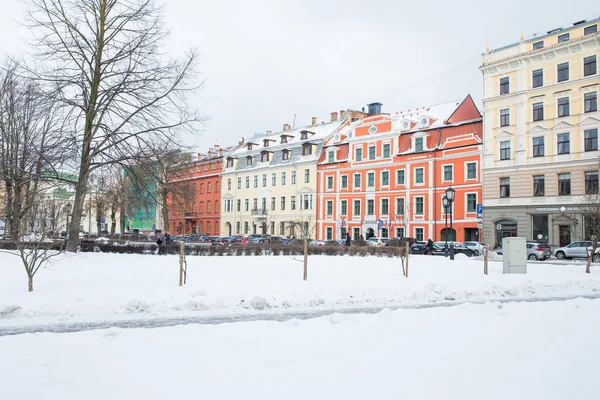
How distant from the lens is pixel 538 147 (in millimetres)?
40500

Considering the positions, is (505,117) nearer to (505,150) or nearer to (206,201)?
(505,150)

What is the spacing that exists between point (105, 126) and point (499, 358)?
2070 centimetres

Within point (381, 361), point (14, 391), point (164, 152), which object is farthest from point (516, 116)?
point (14, 391)

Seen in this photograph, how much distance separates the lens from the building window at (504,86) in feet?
139

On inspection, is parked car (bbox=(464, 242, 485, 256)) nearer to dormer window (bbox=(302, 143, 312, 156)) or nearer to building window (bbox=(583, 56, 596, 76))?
building window (bbox=(583, 56, 596, 76))

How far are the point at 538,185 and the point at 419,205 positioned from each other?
38.7 ft

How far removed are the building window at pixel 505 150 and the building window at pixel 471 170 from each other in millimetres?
2622

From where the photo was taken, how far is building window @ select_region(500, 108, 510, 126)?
42.2m

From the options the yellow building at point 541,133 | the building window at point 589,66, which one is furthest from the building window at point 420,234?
the building window at point 589,66

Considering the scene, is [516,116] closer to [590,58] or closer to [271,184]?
[590,58]

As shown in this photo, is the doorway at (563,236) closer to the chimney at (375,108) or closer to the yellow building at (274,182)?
the yellow building at (274,182)

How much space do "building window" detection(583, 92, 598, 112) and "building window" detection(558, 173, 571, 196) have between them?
17.3 feet

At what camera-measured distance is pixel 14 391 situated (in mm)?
5062

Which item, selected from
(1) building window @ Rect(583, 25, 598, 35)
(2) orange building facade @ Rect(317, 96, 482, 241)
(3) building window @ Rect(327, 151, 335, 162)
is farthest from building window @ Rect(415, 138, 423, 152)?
(1) building window @ Rect(583, 25, 598, 35)
